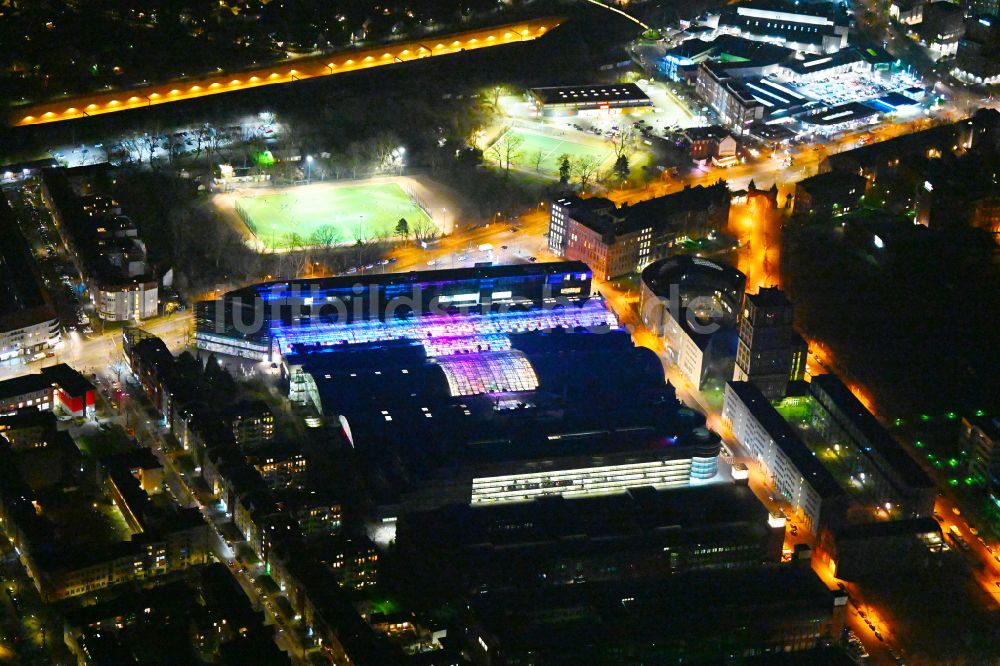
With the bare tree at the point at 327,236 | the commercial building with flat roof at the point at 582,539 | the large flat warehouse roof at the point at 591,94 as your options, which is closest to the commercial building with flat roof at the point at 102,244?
the bare tree at the point at 327,236

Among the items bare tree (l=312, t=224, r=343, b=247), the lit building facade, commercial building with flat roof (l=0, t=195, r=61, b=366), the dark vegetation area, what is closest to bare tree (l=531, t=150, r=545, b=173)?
bare tree (l=312, t=224, r=343, b=247)

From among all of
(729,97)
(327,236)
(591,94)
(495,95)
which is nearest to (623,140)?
(591,94)

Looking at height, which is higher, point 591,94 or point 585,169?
point 591,94

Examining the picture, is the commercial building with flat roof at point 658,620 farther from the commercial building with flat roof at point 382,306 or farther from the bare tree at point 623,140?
the bare tree at point 623,140

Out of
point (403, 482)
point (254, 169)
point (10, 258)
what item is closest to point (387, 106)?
point (254, 169)

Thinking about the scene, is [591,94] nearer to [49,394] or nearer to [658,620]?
[49,394]

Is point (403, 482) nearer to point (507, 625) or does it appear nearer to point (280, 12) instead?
point (507, 625)
